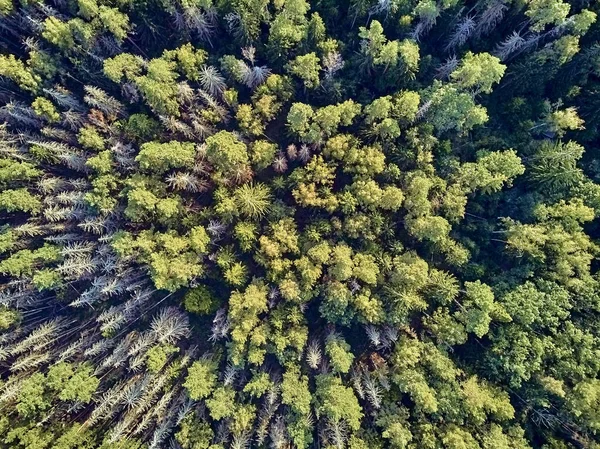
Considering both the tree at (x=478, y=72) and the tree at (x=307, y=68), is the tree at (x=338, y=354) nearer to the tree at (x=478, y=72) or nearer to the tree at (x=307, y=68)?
the tree at (x=307, y=68)

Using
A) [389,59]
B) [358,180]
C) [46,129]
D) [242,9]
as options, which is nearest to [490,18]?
[389,59]

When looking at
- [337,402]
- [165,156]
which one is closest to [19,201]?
[165,156]

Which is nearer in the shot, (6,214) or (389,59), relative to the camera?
(389,59)

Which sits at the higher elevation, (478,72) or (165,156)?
(478,72)

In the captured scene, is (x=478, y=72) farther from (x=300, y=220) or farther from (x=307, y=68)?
(x=300, y=220)

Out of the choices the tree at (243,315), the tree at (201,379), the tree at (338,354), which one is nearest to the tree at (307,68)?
the tree at (243,315)

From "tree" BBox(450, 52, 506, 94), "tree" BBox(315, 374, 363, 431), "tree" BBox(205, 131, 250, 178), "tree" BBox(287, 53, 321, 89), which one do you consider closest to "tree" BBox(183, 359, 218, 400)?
"tree" BBox(315, 374, 363, 431)

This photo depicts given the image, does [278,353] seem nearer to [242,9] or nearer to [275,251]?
[275,251]

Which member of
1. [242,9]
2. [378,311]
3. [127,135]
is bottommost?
[378,311]
